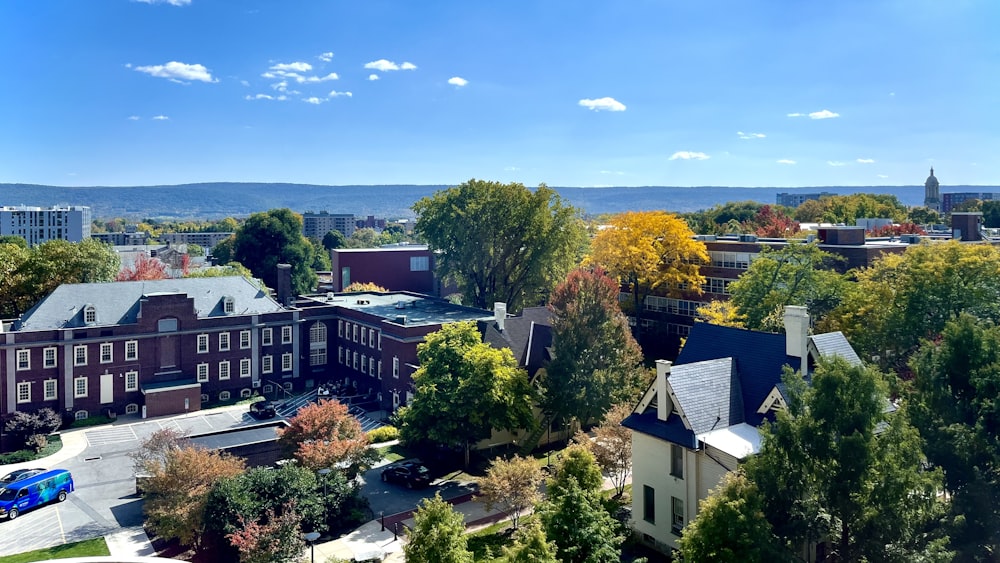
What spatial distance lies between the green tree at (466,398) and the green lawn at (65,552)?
53.3 ft

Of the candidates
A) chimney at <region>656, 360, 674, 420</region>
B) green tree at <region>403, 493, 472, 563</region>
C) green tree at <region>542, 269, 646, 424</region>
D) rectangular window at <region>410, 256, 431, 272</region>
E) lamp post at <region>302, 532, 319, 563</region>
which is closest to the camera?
green tree at <region>403, 493, 472, 563</region>

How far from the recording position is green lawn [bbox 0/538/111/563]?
3164cm

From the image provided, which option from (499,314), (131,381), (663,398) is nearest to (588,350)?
(499,314)

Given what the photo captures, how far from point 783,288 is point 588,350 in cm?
1792

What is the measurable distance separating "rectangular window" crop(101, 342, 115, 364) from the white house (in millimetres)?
44677

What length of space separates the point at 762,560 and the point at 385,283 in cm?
8388

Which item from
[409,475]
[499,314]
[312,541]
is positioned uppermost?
[499,314]

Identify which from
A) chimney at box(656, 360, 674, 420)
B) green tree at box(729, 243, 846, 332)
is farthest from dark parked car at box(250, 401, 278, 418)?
green tree at box(729, 243, 846, 332)

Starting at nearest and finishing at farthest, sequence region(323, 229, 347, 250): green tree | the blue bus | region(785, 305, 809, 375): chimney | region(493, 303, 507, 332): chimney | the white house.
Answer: the white house
region(785, 305, 809, 375): chimney
the blue bus
region(493, 303, 507, 332): chimney
region(323, 229, 347, 250): green tree

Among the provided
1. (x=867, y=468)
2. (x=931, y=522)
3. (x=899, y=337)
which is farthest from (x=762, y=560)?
(x=899, y=337)

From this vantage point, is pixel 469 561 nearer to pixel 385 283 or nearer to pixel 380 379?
pixel 380 379

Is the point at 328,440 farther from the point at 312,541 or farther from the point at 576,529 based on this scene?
the point at 576,529

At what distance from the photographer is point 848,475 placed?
21.6 meters

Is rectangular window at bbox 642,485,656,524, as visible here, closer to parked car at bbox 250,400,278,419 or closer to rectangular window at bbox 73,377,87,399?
parked car at bbox 250,400,278,419
